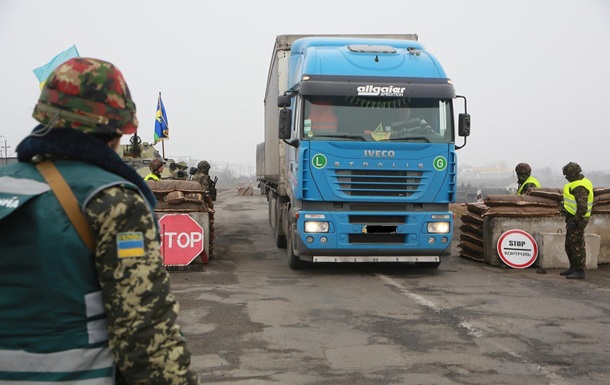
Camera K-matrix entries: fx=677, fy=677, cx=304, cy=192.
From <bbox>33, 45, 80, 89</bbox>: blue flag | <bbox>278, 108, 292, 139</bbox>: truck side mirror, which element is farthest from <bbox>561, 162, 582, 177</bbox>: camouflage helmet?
<bbox>33, 45, 80, 89</bbox>: blue flag

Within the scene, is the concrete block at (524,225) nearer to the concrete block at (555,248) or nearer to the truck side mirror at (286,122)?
the concrete block at (555,248)

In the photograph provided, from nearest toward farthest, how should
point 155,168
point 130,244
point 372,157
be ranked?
point 130,244 → point 372,157 → point 155,168

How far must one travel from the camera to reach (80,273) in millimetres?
2068

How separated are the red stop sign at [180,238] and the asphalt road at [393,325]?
11.7 inches

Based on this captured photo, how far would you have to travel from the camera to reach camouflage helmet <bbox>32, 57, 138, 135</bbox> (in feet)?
7.08

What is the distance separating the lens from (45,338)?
208 centimetres

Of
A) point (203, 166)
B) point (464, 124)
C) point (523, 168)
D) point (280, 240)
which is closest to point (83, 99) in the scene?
point (464, 124)

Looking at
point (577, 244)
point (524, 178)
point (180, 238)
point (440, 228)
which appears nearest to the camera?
point (440, 228)

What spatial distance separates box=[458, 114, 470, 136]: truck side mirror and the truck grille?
3.37 feet

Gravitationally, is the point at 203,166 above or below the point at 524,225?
above

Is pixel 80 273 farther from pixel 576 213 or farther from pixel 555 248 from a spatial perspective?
pixel 555 248

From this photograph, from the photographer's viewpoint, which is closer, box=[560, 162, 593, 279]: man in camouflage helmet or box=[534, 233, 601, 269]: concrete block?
box=[560, 162, 593, 279]: man in camouflage helmet

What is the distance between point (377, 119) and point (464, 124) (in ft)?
4.81

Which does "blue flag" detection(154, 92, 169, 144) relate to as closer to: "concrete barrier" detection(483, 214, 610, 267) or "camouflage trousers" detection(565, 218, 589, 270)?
"concrete barrier" detection(483, 214, 610, 267)
